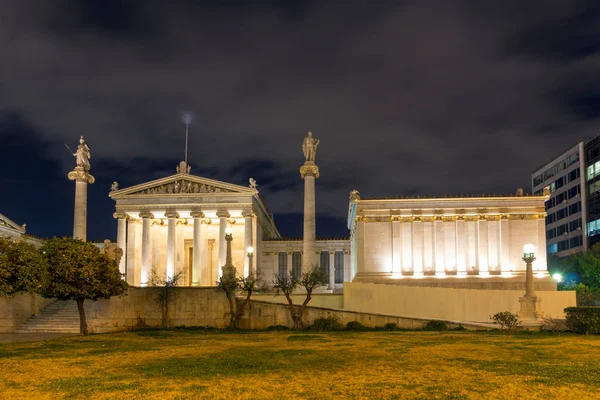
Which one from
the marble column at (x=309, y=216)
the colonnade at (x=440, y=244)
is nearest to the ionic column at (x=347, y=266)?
the colonnade at (x=440, y=244)

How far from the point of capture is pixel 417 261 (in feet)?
195

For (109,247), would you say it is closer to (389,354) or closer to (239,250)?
(389,354)

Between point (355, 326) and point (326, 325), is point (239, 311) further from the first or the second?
point (355, 326)

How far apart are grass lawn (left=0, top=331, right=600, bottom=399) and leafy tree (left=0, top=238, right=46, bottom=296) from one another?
3270 mm

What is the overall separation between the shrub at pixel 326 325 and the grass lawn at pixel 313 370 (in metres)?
10.9

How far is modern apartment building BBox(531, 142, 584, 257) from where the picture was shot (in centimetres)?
9362

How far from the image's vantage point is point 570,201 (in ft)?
328

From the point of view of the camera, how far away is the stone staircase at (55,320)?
128ft

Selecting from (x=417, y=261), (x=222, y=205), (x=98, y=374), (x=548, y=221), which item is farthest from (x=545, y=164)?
(x=98, y=374)

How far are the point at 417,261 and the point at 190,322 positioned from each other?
85.0 feet

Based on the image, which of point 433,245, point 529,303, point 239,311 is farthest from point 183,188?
point 529,303

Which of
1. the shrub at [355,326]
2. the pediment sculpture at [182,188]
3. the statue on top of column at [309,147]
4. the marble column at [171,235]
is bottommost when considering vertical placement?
the shrub at [355,326]

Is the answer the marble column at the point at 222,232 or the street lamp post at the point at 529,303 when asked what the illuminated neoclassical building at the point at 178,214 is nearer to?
the marble column at the point at 222,232

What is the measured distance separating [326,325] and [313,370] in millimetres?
20206
